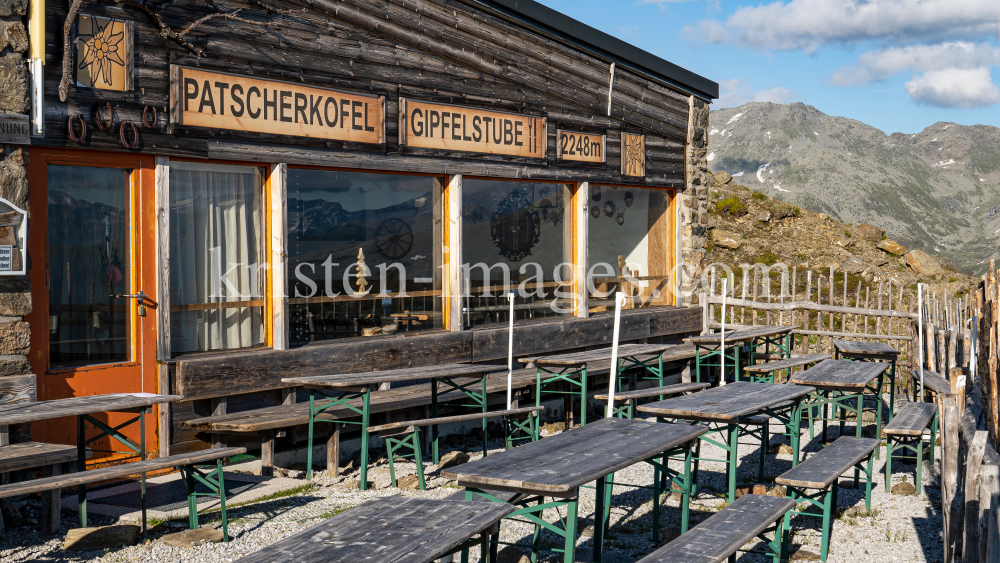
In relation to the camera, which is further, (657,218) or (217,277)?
(657,218)

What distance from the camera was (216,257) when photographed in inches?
305

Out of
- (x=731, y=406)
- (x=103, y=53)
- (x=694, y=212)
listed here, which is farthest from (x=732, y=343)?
(x=103, y=53)

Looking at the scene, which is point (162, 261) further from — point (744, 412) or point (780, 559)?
point (780, 559)

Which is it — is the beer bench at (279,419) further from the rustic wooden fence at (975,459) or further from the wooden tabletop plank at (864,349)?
the wooden tabletop plank at (864,349)

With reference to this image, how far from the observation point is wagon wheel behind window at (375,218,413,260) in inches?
373

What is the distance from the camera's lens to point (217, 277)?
25.4ft

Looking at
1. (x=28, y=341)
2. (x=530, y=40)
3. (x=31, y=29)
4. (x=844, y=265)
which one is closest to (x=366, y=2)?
(x=530, y=40)

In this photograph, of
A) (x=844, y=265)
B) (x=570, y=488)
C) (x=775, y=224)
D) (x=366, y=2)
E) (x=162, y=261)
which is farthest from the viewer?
(x=775, y=224)

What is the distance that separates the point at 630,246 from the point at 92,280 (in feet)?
25.9

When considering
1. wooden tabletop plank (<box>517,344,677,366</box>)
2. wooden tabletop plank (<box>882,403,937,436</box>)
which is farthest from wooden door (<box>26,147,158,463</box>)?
wooden tabletop plank (<box>882,403,937,436</box>)

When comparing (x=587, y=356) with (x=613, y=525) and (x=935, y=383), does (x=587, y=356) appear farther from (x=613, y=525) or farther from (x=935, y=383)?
(x=935, y=383)

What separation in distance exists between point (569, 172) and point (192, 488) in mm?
6674

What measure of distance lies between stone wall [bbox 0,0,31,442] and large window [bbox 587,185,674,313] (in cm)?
713

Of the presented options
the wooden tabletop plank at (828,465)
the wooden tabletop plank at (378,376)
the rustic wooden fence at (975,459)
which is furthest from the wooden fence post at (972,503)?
the wooden tabletop plank at (378,376)
